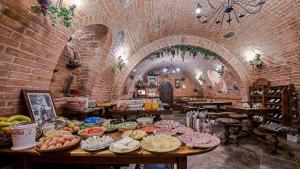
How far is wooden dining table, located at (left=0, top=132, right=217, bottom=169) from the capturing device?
5.50ft

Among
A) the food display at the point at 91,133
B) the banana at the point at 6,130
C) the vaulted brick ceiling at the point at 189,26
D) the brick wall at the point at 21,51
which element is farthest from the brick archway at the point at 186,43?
the banana at the point at 6,130

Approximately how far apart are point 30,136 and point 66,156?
470 mm

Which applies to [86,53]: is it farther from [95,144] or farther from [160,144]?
[160,144]

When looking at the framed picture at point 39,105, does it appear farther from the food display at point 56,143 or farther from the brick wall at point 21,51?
the food display at point 56,143

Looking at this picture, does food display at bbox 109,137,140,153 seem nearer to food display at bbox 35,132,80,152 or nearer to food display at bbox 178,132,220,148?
food display at bbox 35,132,80,152

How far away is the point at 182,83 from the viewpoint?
1619cm

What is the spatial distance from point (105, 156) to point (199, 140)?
104 centimetres

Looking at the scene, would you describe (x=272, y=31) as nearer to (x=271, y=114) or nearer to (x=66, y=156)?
(x=271, y=114)

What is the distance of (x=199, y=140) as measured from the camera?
1883mm

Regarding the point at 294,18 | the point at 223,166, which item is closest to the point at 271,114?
the point at 294,18

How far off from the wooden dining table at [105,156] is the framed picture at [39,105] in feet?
2.65

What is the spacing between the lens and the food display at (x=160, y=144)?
169cm

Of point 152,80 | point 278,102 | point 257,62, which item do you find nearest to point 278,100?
point 278,102

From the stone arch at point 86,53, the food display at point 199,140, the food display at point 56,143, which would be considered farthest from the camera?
the stone arch at point 86,53
